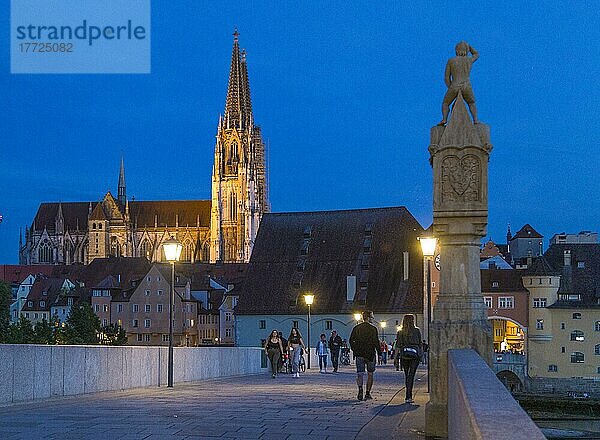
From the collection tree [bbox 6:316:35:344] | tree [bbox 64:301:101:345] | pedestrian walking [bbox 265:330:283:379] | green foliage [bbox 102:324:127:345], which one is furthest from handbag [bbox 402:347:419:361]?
green foliage [bbox 102:324:127:345]

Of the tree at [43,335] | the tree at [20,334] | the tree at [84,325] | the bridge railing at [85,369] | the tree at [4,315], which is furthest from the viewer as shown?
the tree at [84,325]

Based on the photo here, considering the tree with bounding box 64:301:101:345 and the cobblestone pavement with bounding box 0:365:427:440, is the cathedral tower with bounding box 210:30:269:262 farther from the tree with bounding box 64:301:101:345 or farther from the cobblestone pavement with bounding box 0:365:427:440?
the cobblestone pavement with bounding box 0:365:427:440

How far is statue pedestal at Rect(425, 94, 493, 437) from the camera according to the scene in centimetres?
1082

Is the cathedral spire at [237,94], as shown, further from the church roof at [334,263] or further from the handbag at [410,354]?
the handbag at [410,354]

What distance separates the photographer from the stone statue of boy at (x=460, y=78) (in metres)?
11.5

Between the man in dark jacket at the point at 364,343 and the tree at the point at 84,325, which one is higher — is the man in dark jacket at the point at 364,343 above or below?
above

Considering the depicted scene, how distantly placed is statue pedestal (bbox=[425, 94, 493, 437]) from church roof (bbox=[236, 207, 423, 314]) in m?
80.4

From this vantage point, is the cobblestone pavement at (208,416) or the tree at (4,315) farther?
the tree at (4,315)

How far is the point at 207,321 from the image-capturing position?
431 feet

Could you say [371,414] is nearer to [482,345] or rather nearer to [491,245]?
Answer: [482,345]

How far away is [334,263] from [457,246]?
87.3 meters

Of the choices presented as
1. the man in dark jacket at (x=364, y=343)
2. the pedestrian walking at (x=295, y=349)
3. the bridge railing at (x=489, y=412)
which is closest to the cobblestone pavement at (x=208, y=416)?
the man in dark jacket at (x=364, y=343)

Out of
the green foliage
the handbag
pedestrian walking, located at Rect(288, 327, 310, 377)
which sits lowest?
the green foliage

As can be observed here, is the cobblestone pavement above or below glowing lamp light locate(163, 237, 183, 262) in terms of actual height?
below
